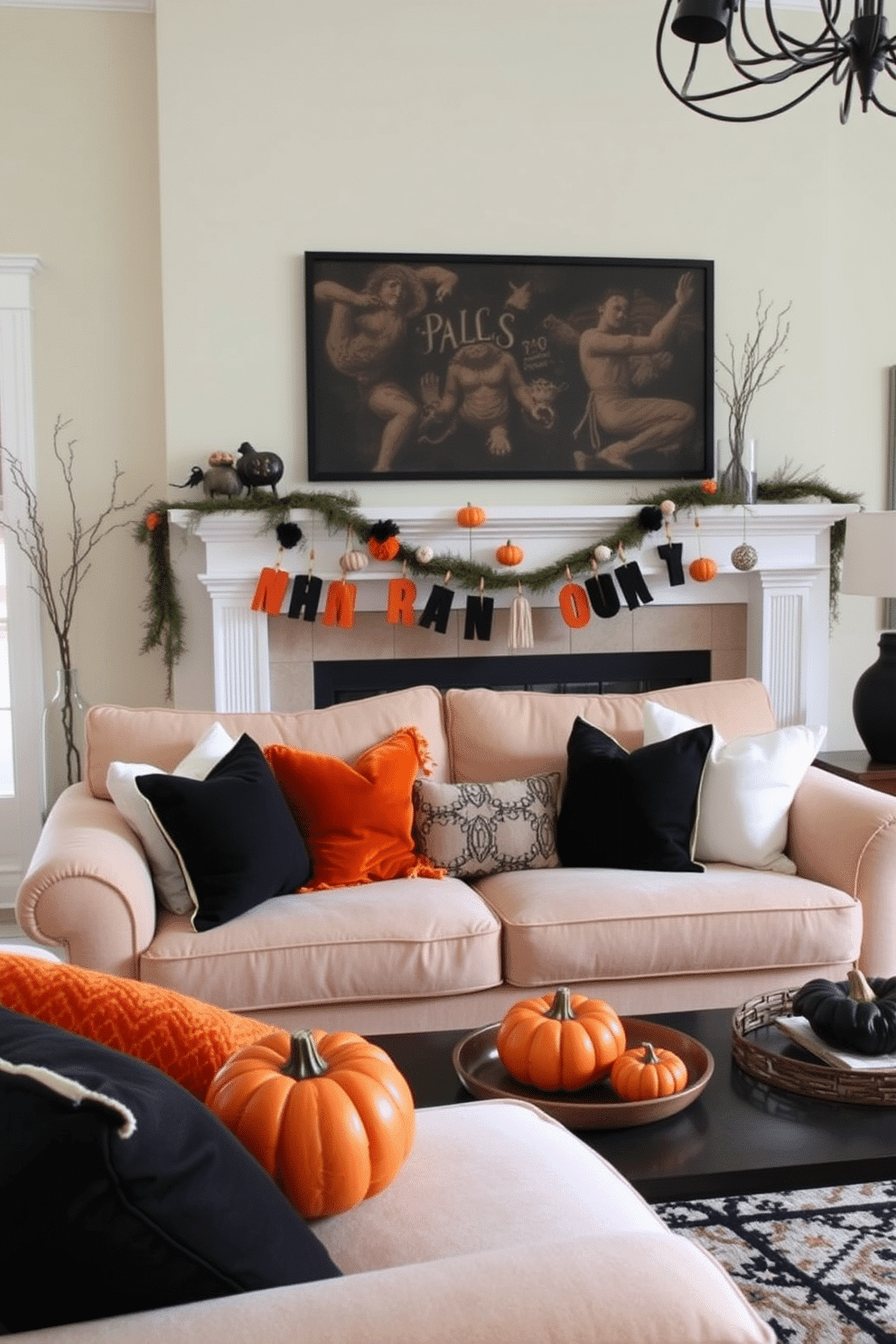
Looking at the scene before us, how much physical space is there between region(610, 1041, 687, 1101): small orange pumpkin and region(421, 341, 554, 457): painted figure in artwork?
2818mm

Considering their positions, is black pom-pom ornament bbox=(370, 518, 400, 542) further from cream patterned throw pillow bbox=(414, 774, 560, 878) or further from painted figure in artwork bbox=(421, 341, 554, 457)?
cream patterned throw pillow bbox=(414, 774, 560, 878)

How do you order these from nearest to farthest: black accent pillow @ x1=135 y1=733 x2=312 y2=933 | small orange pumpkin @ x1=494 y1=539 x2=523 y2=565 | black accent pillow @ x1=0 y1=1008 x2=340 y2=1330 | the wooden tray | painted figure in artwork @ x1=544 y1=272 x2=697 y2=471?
black accent pillow @ x1=0 y1=1008 x2=340 y2=1330 → the wooden tray → black accent pillow @ x1=135 y1=733 x2=312 y2=933 → small orange pumpkin @ x1=494 y1=539 x2=523 y2=565 → painted figure in artwork @ x1=544 y1=272 x2=697 y2=471

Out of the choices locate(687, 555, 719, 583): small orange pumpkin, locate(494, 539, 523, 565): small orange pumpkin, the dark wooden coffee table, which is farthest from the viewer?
locate(687, 555, 719, 583): small orange pumpkin

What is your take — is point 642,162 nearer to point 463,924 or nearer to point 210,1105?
point 463,924

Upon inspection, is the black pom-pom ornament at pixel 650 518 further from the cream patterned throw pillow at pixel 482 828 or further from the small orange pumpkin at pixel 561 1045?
the small orange pumpkin at pixel 561 1045

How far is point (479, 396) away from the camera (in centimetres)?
430

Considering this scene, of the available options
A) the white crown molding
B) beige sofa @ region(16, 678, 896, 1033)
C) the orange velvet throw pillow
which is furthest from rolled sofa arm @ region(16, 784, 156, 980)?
the white crown molding

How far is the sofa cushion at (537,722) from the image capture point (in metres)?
3.31

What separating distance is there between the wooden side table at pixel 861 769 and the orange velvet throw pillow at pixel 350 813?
60.8 inches

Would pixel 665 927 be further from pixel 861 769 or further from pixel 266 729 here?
pixel 861 769

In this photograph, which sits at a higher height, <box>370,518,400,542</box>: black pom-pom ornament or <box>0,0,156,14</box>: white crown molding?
<box>0,0,156,14</box>: white crown molding

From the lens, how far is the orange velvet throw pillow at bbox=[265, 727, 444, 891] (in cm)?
299

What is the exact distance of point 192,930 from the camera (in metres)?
2.70

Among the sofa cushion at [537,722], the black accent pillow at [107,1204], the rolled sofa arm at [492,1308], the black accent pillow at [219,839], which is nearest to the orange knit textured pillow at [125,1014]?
the black accent pillow at [107,1204]
